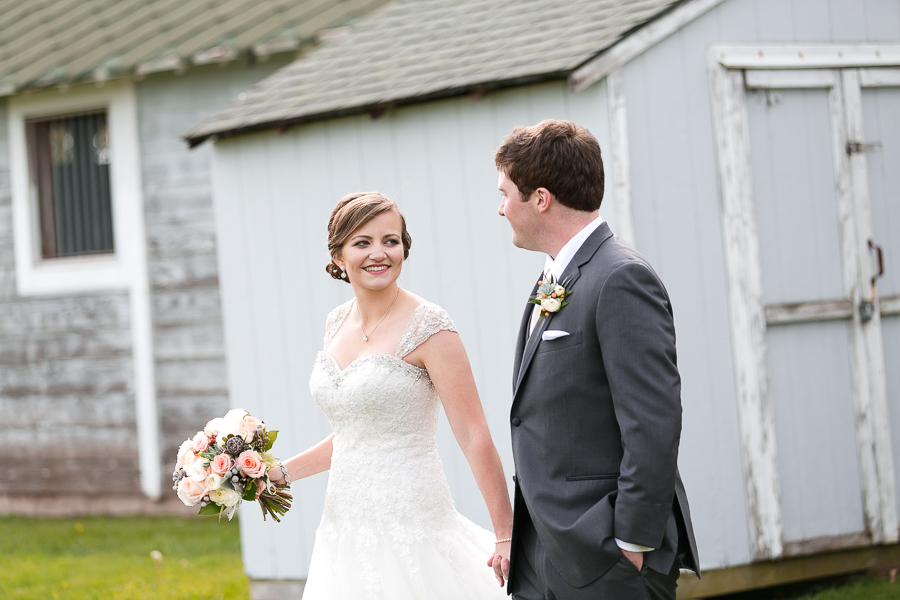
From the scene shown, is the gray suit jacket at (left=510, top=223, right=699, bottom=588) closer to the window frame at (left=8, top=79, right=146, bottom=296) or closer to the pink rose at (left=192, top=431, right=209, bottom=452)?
the pink rose at (left=192, top=431, right=209, bottom=452)

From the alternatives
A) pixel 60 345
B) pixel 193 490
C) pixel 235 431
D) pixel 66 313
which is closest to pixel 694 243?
pixel 235 431

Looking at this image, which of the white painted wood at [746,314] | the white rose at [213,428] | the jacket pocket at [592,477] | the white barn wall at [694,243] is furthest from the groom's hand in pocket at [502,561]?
the white painted wood at [746,314]

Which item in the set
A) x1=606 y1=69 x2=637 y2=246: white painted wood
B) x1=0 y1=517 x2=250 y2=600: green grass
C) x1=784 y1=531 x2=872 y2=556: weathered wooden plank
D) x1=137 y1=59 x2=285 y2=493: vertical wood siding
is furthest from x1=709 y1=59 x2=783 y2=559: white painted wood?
x1=137 y1=59 x2=285 y2=493: vertical wood siding

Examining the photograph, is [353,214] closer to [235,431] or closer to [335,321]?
[335,321]

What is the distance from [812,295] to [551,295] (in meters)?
3.11

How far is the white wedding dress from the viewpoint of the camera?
12.3 feet

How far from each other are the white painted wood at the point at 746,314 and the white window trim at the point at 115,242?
613 centimetres

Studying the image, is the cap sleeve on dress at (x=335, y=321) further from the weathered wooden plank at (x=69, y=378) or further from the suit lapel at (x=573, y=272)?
the weathered wooden plank at (x=69, y=378)

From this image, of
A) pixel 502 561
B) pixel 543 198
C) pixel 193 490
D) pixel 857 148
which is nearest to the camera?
pixel 543 198

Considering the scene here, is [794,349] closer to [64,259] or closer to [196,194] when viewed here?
[196,194]

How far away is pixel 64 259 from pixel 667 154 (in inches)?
274

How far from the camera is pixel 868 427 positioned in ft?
18.7

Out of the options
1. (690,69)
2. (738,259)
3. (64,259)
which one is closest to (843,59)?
(690,69)

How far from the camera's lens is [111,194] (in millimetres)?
10148
